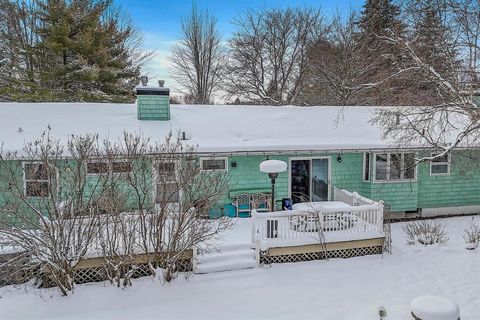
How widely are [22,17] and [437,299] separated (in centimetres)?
2626

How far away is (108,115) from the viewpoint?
12.5m

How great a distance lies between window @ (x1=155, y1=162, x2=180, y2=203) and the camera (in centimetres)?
754

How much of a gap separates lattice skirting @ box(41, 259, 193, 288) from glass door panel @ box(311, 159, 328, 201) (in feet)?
18.4

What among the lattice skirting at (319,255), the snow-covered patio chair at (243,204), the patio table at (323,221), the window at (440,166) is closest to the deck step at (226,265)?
the lattice skirting at (319,255)

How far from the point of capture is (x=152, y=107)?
12.3 metres

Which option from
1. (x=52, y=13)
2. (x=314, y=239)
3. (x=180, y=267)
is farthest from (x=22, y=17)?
(x=314, y=239)

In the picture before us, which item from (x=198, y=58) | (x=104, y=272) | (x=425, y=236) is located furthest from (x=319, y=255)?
(x=198, y=58)

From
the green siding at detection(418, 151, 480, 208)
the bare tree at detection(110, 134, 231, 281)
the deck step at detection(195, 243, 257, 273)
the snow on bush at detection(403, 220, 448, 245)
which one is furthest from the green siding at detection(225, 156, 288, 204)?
the green siding at detection(418, 151, 480, 208)

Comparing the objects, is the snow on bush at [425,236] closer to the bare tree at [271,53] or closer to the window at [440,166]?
the window at [440,166]

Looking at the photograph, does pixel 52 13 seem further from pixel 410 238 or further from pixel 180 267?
pixel 410 238

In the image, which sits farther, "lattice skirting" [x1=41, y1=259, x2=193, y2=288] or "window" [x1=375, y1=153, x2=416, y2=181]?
"window" [x1=375, y1=153, x2=416, y2=181]

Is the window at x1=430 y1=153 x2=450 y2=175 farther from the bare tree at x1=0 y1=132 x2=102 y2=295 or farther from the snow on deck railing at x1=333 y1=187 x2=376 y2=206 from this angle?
the bare tree at x1=0 y1=132 x2=102 y2=295

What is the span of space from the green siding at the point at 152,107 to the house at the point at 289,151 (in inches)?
1.4

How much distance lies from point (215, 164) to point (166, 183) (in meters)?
3.38
